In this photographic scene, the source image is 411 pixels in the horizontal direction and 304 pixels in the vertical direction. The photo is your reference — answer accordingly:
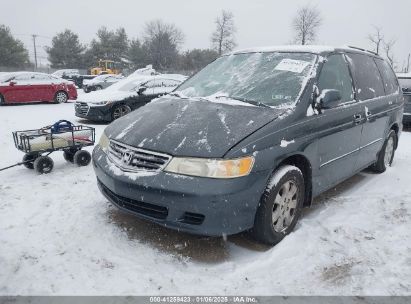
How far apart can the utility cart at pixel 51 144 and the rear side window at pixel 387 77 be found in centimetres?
434

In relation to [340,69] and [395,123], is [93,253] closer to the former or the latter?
[340,69]

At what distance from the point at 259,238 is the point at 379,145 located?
2871mm

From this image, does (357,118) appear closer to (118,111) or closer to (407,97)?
(407,97)

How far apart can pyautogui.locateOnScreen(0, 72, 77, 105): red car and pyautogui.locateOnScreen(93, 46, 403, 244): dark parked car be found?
12.3 m

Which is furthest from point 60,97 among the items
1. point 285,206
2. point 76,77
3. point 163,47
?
point 163,47

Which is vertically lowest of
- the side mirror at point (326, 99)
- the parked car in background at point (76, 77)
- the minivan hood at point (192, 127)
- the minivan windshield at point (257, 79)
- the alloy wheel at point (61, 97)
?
the parked car in background at point (76, 77)

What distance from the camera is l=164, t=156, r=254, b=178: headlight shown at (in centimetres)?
293

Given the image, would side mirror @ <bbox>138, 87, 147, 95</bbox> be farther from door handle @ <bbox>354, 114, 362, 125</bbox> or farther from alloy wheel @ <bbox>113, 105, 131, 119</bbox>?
door handle @ <bbox>354, 114, 362, 125</bbox>

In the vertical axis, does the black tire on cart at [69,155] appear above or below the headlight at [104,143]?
below

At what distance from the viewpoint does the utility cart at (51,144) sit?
523 cm

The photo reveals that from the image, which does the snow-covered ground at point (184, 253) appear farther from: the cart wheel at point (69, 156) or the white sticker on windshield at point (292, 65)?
the white sticker on windshield at point (292, 65)

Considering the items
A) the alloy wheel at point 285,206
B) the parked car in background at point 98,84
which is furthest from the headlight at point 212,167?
the parked car in background at point 98,84

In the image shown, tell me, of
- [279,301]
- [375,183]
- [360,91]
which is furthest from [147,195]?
[375,183]

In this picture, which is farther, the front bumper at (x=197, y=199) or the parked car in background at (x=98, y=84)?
the parked car in background at (x=98, y=84)
